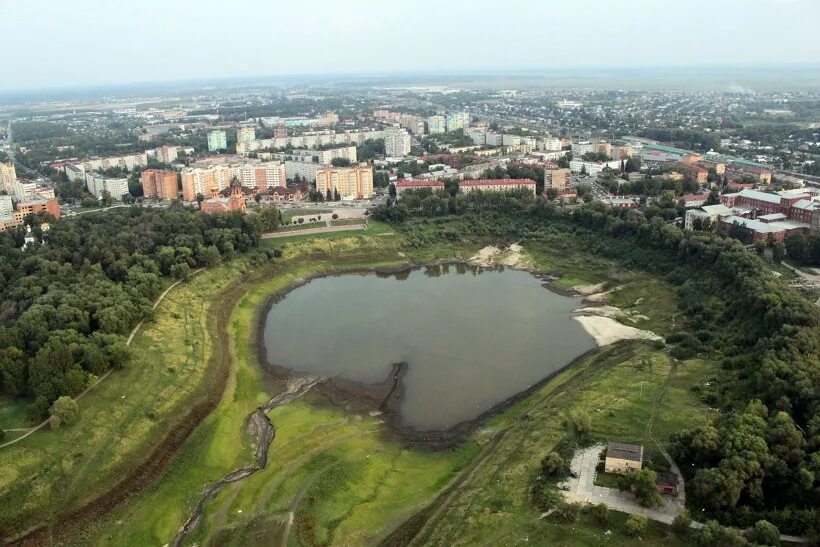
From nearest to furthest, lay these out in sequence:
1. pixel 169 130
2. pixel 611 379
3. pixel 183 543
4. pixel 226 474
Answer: pixel 183 543 → pixel 226 474 → pixel 611 379 → pixel 169 130

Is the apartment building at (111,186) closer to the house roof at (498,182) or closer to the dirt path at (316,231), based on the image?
the dirt path at (316,231)

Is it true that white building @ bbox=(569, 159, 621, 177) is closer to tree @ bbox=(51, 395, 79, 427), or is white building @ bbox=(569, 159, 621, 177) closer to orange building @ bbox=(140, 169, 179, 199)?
orange building @ bbox=(140, 169, 179, 199)

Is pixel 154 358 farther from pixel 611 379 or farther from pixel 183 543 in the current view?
pixel 611 379

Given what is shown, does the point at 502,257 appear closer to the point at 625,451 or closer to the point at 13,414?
the point at 625,451

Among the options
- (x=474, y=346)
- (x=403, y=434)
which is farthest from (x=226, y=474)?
(x=474, y=346)

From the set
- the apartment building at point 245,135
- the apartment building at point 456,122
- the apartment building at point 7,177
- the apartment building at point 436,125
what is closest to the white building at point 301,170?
the apartment building at point 7,177

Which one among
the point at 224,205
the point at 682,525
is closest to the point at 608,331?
the point at 682,525

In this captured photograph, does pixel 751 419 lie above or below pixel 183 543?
above

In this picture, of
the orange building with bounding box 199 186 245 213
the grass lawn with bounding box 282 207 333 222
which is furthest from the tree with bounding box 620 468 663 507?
the grass lawn with bounding box 282 207 333 222
